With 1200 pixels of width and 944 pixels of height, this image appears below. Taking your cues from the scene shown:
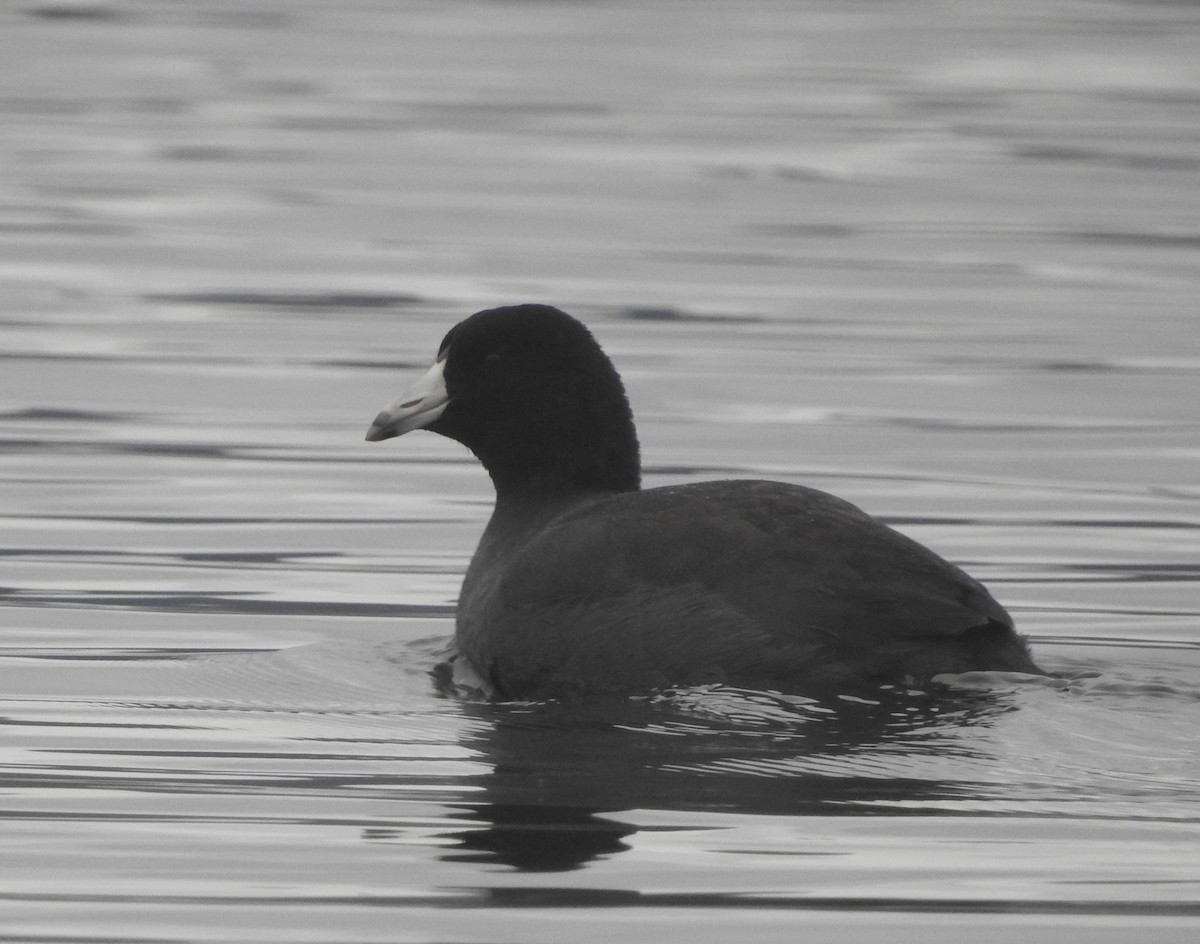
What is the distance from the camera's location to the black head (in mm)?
7781

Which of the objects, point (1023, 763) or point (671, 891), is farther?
point (1023, 763)

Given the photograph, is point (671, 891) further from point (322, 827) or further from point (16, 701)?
point (16, 701)

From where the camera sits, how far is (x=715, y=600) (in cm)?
668

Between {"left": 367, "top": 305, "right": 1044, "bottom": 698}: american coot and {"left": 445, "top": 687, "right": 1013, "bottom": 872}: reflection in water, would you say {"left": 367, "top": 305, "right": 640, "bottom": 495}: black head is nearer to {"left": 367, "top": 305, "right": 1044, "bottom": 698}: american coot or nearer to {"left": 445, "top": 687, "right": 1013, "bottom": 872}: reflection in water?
{"left": 367, "top": 305, "right": 1044, "bottom": 698}: american coot

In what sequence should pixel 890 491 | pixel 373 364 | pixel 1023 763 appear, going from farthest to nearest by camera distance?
1. pixel 373 364
2. pixel 890 491
3. pixel 1023 763

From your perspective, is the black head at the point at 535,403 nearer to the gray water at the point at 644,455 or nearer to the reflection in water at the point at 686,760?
the gray water at the point at 644,455

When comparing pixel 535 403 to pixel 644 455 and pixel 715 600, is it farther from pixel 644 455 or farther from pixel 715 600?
pixel 644 455

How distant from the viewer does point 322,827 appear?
5.59 m

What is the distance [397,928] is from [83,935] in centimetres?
59

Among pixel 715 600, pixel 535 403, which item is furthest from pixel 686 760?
pixel 535 403

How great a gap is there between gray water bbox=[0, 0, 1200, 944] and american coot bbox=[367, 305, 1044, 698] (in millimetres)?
134

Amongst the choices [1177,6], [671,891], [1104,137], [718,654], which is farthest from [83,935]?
[1177,6]

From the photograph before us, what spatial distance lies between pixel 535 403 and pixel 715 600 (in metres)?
1.38

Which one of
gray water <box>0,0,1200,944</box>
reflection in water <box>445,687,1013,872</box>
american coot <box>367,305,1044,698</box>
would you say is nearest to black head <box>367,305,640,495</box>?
american coot <box>367,305,1044,698</box>
